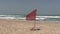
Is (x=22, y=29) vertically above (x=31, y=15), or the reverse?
(x=31, y=15)

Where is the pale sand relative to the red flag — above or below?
below

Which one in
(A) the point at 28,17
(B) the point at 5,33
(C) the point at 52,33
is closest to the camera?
(A) the point at 28,17

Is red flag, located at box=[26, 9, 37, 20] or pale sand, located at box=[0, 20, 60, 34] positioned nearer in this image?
red flag, located at box=[26, 9, 37, 20]

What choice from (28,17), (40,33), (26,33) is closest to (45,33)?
(40,33)

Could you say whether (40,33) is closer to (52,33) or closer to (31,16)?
(52,33)

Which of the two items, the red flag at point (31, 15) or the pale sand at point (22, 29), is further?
the pale sand at point (22, 29)

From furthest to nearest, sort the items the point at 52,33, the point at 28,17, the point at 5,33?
the point at 52,33 → the point at 5,33 → the point at 28,17

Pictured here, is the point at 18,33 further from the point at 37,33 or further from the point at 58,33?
the point at 58,33

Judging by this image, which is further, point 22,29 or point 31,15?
point 22,29

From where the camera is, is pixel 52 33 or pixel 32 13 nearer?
pixel 32 13

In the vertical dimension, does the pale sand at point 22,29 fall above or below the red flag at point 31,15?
below

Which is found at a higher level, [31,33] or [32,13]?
[32,13]

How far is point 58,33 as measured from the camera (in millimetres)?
11734

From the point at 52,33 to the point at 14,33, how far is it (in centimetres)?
225
